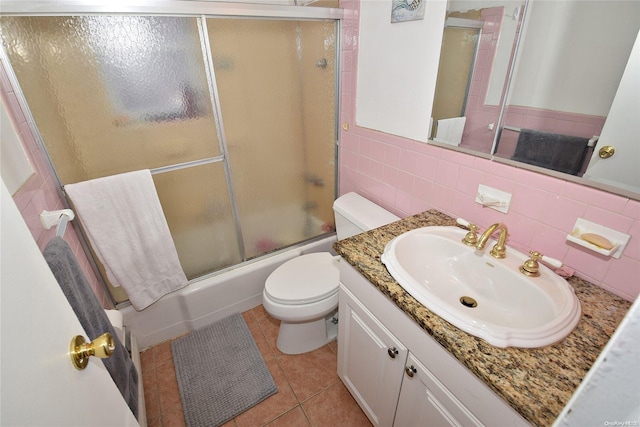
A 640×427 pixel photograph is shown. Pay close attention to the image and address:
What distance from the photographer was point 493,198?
→ 112cm

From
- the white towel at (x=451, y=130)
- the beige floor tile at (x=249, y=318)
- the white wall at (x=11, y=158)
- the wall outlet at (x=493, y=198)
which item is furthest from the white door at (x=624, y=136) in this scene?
the beige floor tile at (x=249, y=318)

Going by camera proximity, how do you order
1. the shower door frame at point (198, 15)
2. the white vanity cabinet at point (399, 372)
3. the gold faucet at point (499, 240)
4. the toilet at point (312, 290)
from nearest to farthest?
the white vanity cabinet at point (399, 372)
the gold faucet at point (499, 240)
the shower door frame at point (198, 15)
the toilet at point (312, 290)

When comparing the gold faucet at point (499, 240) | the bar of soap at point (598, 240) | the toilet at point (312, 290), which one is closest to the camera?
the bar of soap at point (598, 240)

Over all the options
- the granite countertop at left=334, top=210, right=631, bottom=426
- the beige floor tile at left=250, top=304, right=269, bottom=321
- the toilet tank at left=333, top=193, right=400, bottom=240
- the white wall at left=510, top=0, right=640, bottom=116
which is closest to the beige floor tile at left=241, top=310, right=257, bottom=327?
the beige floor tile at left=250, top=304, right=269, bottom=321

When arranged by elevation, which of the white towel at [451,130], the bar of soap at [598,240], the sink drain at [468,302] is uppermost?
the white towel at [451,130]

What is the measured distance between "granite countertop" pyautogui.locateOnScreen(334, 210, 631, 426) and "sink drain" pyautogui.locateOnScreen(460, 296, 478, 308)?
259 mm

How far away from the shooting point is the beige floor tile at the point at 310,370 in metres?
1.53

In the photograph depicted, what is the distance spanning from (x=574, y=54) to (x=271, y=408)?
72.8 inches

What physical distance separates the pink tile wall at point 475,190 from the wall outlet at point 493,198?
0.02 m

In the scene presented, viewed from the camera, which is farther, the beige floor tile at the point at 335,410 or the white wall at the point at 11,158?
the beige floor tile at the point at 335,410

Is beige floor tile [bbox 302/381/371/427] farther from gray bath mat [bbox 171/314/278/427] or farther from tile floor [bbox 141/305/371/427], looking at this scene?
gray bath mat [bbox 171/314/278/427]

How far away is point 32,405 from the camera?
412mm

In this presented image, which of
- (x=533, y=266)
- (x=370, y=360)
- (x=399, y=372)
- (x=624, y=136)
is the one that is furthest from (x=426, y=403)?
(x=624, y=136)

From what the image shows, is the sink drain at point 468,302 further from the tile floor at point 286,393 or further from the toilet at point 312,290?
the tile floor at point 286,393
